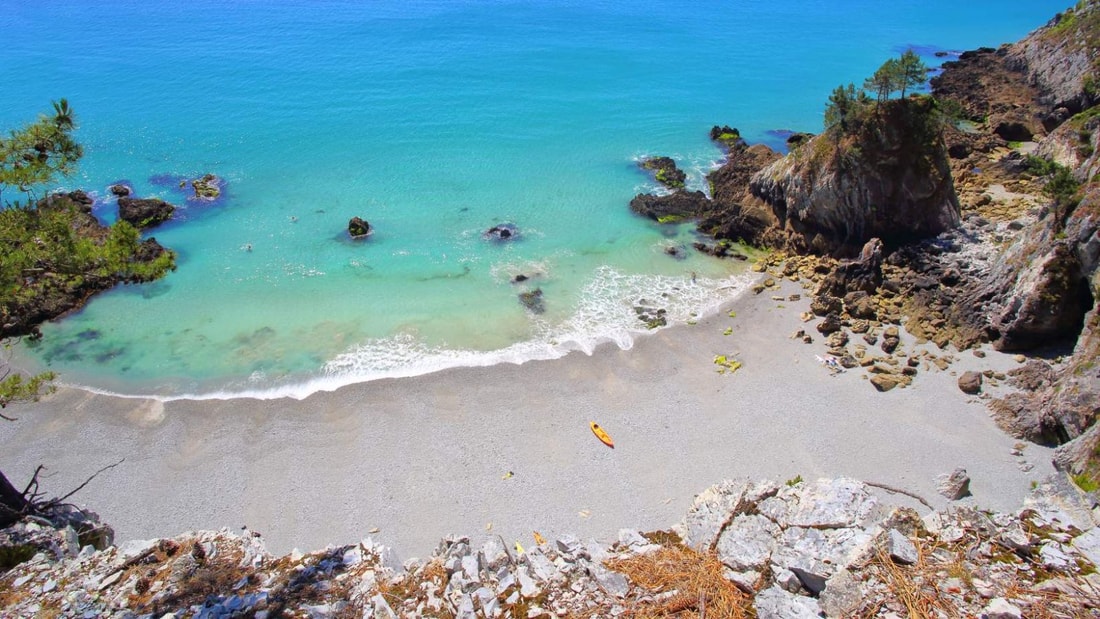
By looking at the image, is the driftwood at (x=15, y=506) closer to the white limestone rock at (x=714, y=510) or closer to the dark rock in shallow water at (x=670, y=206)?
the white limestone rock at (x=714, y=510)

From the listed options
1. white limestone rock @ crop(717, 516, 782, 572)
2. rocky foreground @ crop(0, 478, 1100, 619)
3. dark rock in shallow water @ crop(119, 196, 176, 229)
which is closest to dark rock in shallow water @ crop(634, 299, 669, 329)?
rocky foreground @ crop(0, 478, 1100, 619)

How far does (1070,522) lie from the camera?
34.0ft

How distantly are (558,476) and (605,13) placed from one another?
80.0 m

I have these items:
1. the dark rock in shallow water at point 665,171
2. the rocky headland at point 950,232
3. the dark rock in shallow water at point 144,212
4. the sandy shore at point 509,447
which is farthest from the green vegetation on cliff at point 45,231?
the dark rock in shallow water at point 665,171

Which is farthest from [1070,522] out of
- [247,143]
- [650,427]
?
[247,143]

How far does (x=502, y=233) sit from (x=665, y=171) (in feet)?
45.2

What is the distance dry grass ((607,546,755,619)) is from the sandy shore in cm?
525

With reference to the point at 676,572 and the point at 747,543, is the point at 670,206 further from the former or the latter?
the point at 676,572

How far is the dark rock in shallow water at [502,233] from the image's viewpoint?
34.1 metres

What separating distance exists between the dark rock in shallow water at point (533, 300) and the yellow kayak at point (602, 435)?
8.40 metres

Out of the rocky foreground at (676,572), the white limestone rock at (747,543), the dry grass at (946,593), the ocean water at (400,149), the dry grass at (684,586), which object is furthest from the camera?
the ocean water at (400,149)

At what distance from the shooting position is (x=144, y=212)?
3525 cm

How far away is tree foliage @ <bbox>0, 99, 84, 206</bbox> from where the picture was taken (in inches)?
468

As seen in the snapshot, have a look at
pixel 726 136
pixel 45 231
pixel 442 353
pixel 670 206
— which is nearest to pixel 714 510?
pixel 442 353
